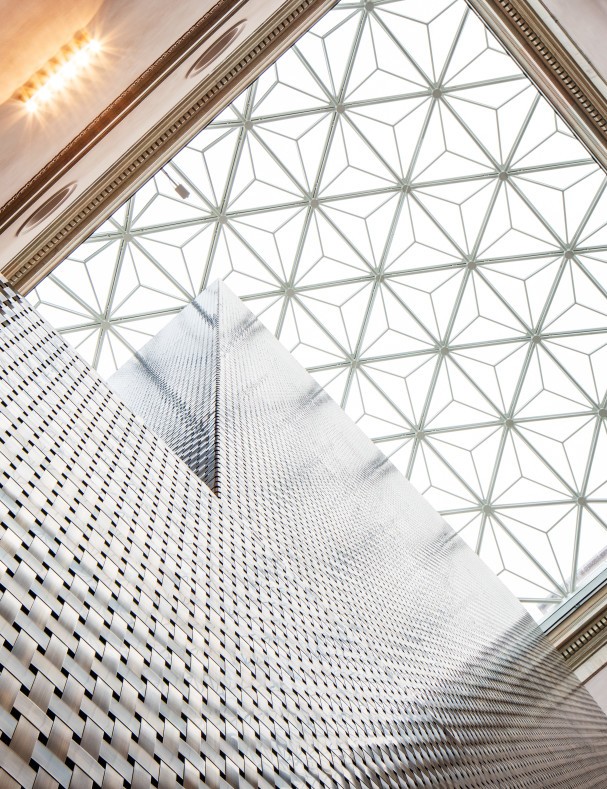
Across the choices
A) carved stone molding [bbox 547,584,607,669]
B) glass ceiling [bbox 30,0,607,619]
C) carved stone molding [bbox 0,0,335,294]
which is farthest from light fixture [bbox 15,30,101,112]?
carved stone molding [bbox 547,584,607,669]

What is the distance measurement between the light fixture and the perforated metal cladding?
4.98m

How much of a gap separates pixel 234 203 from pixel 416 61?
23.8 feet

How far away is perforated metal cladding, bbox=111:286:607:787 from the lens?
6.57 meters

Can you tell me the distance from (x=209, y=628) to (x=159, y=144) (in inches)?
388

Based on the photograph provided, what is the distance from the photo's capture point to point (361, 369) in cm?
2612

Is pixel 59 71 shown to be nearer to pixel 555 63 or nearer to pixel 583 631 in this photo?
pixel 555 63

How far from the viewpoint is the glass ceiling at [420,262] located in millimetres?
20203

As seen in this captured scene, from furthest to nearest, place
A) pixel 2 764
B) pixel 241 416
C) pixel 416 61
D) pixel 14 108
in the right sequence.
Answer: pixel 416 61, pixel 241 416, pixel 14 108, pixel 2 764

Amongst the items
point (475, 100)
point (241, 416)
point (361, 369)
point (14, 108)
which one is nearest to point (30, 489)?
point (14, 108)

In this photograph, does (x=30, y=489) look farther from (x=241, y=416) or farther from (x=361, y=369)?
(x=361, y=369)

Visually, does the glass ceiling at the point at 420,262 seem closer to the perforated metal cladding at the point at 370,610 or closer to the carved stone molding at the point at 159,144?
the perforated metal cladding at the point at 370,610

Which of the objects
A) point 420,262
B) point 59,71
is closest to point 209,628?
point 59,71

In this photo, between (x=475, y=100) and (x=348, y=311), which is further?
(x=348, y=311)

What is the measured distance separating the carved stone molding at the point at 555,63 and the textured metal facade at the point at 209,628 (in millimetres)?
8278
